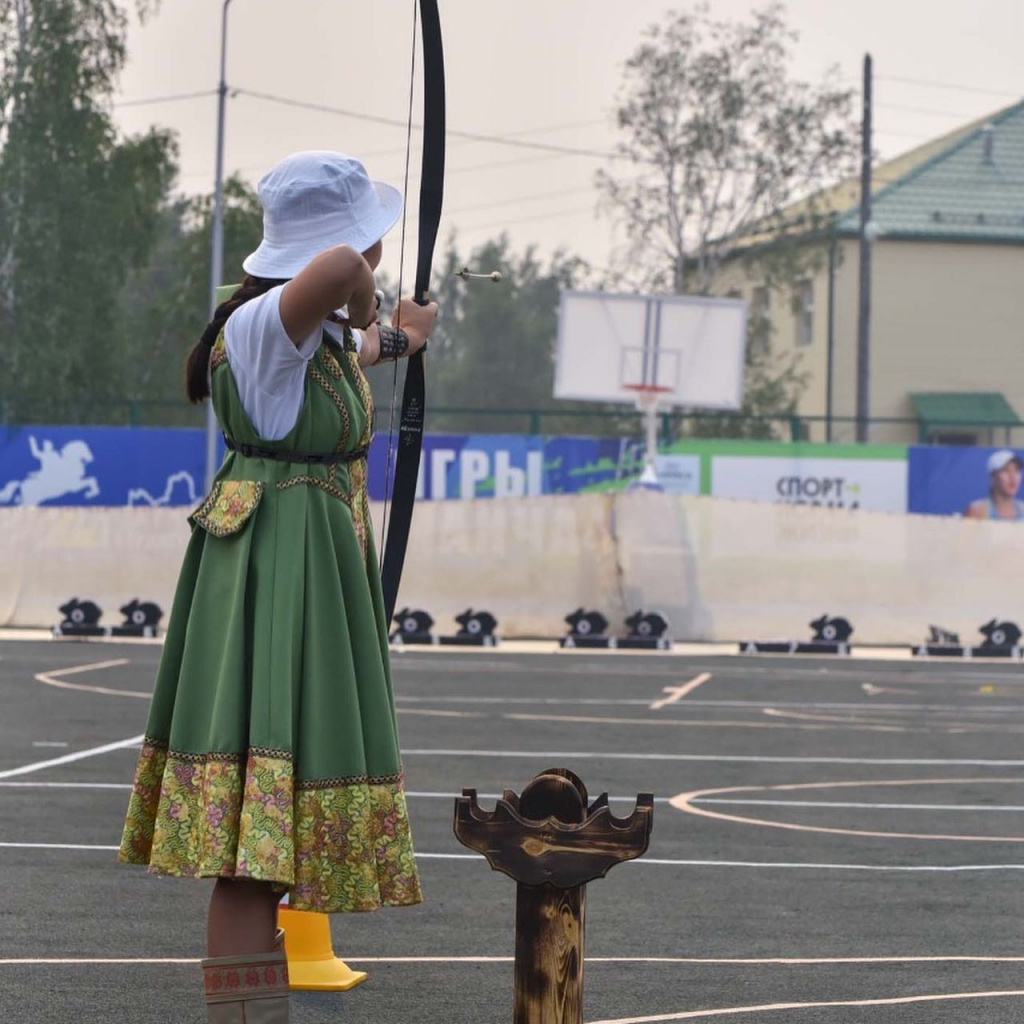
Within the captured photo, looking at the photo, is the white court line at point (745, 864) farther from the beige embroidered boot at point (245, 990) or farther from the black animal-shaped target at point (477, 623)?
the black animal-shaped target at point (477, 623)

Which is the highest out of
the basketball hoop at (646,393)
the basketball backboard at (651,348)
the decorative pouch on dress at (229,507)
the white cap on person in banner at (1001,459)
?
the basketball backboard at (651,348)

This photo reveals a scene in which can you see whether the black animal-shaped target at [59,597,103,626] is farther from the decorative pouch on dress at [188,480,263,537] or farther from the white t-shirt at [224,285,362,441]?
the white t-shirt at [224,285,362,441]

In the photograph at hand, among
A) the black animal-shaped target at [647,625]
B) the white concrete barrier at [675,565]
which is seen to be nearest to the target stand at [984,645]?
the white concrete barrier at [675,565]

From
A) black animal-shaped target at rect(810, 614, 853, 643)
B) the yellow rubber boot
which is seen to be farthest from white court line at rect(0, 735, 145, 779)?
black animal-shaped target at rect(810, 614, 853, 643)

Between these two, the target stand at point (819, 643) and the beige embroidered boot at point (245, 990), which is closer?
the beige embroidered boot at point (245, 990)

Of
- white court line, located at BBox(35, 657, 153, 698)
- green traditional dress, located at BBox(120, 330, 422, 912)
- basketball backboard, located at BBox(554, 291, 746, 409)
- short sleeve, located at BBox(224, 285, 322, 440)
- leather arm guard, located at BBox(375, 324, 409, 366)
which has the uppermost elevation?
basketball backboard, located at BBox(554, 291, 746, 409)

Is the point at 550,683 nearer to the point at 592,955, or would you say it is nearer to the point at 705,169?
the point at 592,955

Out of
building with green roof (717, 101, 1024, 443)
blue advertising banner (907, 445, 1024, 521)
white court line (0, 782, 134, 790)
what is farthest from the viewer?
building with green roof (717, 101, 1024, 443)

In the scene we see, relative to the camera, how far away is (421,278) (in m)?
5.55

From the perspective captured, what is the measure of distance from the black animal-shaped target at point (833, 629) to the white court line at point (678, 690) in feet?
13.8

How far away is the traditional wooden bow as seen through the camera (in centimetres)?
556

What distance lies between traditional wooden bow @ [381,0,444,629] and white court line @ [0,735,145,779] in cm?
539

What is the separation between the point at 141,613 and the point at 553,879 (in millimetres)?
20431

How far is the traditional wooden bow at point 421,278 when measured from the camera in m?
5.56
